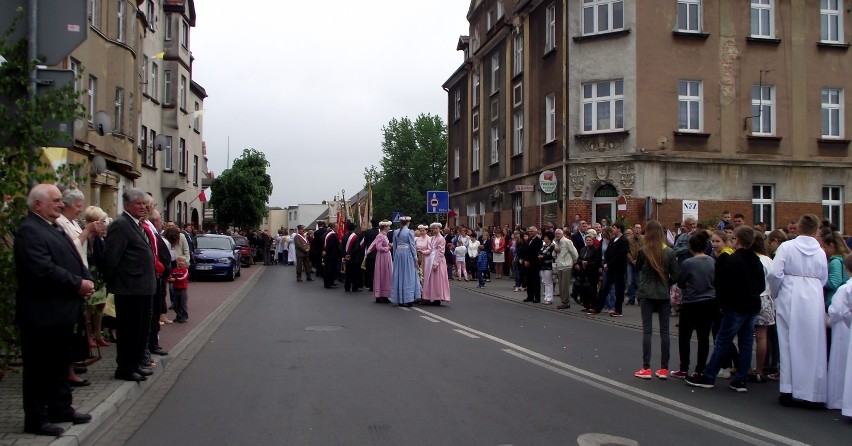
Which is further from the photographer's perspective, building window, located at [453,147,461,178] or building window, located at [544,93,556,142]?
building window, located at [453,147,461,178]

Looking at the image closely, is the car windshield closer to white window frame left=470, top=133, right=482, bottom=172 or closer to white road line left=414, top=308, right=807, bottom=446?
white window frame left=470, top=133, right=482, bottom=172

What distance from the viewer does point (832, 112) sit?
2802cm

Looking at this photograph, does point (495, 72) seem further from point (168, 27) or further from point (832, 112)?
point (168, 27)

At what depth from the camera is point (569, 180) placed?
27.6 m

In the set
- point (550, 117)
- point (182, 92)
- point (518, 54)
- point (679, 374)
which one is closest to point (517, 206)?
point (550, 117)

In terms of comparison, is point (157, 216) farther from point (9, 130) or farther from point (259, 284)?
point (259, 284)

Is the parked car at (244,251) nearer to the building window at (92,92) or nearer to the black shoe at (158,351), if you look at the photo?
the building window at (92,92)

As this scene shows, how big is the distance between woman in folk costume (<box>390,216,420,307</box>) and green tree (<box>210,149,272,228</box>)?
3336cm

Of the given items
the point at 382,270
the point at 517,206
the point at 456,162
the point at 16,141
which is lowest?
the point at 382,270

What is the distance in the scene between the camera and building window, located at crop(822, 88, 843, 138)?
2789cm

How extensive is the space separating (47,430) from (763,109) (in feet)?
88.5

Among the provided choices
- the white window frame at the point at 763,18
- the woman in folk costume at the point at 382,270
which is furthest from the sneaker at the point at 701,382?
the white window frame at the point at 763,18

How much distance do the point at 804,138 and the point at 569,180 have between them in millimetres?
8605

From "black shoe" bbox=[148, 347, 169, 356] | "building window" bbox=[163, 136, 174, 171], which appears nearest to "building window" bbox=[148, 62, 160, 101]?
"building window" bbox=[163, 136, 174, 171]
